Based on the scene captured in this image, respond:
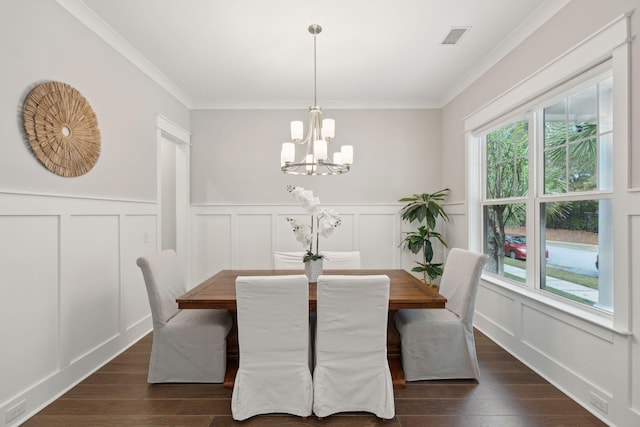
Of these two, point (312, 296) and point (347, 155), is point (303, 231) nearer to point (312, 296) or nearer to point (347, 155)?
point (312, 296)

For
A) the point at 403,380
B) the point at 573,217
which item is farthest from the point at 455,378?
the point at 573,217

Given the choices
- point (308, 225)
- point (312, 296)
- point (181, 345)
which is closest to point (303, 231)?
point (308, 225)

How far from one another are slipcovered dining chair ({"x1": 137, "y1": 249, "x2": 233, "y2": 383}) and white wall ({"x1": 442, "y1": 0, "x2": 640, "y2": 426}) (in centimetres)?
233

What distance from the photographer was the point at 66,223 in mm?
2342

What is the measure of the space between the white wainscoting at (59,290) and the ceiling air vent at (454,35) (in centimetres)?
318

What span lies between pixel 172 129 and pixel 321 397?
3.42 metres

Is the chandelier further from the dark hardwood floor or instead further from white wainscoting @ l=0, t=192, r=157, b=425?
the dark hardwood floor

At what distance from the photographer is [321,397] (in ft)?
6.66

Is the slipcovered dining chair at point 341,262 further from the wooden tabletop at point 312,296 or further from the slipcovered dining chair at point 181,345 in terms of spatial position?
the slipcovered dining chair at point 181,345

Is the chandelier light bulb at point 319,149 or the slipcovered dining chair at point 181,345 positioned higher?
the chandelier light bulb at point 319,149

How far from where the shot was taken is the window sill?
1.99 meters

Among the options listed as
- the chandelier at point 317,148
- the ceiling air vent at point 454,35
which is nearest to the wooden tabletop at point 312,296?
the chandelier at point 317,148

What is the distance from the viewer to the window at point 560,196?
2.16 m

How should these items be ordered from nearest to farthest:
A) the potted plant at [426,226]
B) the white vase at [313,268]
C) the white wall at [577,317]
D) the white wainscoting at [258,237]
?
1. the white wall at [577,317]
2. the white vase at [313,268]
3. the potted plant at [426,226]
4. the white wainscoting at [258,237]
